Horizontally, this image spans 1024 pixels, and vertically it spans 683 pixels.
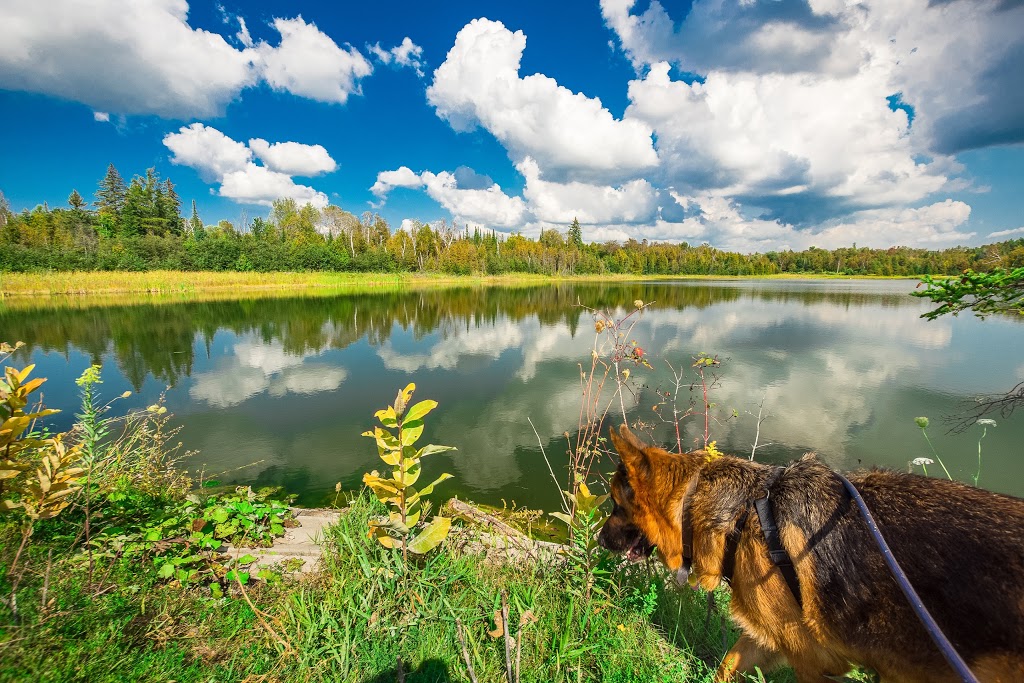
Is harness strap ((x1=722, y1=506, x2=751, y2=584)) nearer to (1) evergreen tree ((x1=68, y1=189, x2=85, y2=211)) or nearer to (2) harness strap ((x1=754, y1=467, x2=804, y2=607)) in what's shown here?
(2) harness strap ((x1=754, y1=467, x2=804, y2=607))

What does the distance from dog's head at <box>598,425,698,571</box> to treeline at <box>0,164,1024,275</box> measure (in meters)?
3.63

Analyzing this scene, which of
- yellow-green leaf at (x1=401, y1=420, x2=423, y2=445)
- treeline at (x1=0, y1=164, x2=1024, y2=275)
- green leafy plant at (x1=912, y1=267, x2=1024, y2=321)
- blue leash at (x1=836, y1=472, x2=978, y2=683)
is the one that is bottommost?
blue leash at (x1=836, y1=472, x2=978, y2=683)

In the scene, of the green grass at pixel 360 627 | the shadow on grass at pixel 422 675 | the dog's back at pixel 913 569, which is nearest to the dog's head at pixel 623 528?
the green grass at pixel 360 627

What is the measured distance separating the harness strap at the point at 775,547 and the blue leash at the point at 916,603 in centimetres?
37

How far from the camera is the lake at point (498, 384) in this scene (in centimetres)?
764

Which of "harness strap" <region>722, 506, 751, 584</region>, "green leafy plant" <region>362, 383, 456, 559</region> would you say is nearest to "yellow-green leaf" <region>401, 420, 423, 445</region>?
"green leafy plant" <region>362, 383, 456, 559</region>

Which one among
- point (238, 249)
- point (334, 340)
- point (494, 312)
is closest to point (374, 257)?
point (238, 249)

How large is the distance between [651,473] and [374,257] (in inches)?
3025

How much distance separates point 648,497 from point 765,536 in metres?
0.61

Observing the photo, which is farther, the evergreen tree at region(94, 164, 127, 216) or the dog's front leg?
the evergreen tree at region(94, 164, 127, 216)

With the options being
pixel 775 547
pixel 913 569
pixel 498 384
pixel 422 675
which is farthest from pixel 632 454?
pixel 498 384

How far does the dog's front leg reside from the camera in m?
2.25

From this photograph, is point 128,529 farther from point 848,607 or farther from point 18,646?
point 848,607

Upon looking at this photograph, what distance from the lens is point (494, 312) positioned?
31.8m
